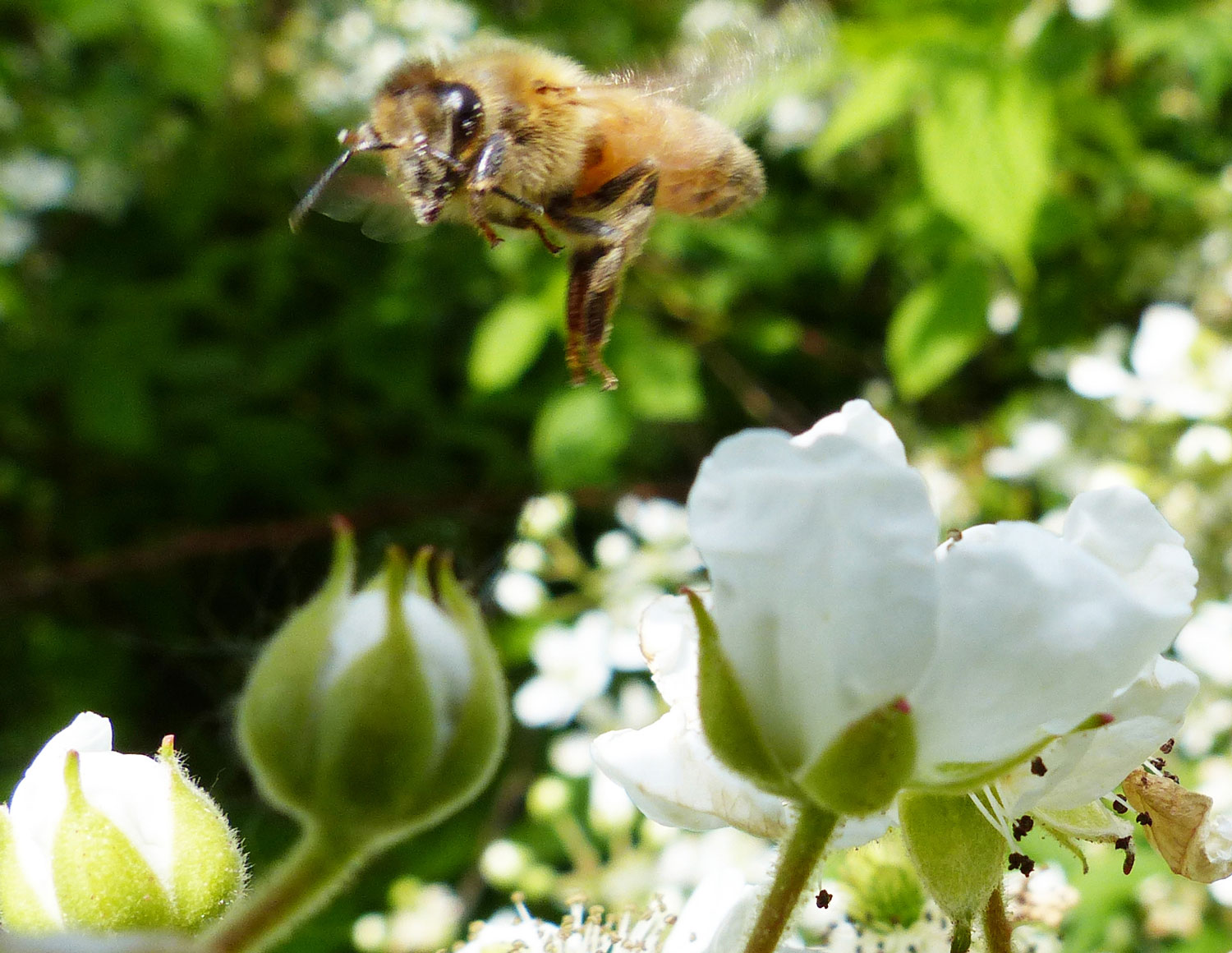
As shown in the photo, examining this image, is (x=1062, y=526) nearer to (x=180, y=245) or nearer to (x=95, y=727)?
(x=95, y=727)

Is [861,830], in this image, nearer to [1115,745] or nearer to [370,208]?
[1115,745]

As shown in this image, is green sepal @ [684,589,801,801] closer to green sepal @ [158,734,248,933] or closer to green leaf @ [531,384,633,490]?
green sepal @ [158,734,248,933]

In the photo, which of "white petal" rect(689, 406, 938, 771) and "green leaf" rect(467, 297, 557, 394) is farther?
"green leaf" rect(467, 297, 557, 394)

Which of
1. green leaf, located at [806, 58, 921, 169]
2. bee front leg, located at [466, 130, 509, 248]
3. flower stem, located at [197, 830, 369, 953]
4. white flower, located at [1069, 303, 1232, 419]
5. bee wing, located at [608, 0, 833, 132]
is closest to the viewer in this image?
flower stem, located at [197, 830, 369, 953]

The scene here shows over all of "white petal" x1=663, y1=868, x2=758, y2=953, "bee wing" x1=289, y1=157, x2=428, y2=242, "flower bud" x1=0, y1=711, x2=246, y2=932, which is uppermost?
"bee wing" x1=289, y1=157, x2=428, y2=242

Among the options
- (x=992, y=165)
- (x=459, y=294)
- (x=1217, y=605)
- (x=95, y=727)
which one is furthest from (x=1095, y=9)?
(x=95, y=727)

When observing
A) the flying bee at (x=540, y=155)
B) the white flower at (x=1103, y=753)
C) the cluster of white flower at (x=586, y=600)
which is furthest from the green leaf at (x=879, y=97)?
the white flower at (x=1103, y=753)

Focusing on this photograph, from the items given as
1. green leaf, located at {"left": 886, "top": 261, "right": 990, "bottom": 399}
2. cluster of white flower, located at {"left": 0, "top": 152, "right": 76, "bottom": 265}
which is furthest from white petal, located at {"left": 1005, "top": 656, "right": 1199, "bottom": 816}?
cluster of white flower, located at {"left": 0, "top": 152, "right": 76, "bottom": 265}
